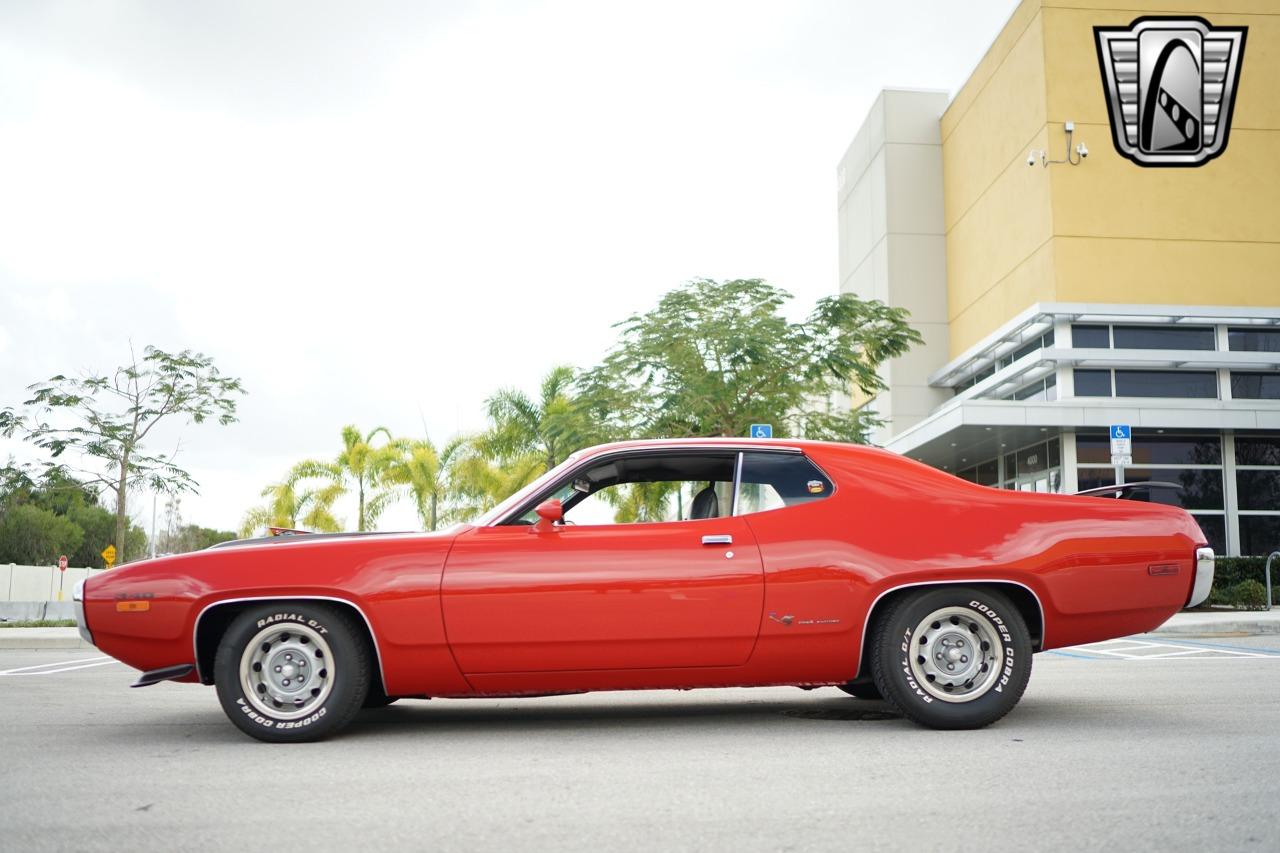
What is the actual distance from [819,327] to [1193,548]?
52.4ft

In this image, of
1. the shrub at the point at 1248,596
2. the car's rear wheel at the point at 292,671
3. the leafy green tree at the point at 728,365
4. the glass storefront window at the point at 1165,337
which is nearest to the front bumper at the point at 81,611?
the car's rear wheel at the point at 292,671

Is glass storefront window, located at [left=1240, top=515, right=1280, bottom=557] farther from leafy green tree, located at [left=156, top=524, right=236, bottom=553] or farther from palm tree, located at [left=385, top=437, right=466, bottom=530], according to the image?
leafy green tree, located at [left=156, top=524, right=236, bottom=553]

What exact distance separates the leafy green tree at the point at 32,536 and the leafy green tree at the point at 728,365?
2166 inches

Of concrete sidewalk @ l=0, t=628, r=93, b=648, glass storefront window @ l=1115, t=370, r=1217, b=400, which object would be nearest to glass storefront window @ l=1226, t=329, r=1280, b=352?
glass storefront window @ l=1115, t=370, r=1217, b=400

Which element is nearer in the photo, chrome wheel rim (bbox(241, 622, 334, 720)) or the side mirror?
chrome wheel rim (bbox(241, 622, 334, 720))

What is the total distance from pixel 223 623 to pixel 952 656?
3.69m

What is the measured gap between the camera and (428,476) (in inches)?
1384

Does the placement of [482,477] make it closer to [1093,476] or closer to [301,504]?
[301,504]

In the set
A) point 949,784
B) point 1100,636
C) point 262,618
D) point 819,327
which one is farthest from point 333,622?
point 819,327

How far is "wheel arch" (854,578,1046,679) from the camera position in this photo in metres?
5.82

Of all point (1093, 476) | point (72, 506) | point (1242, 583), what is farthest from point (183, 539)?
point (1242, 583)

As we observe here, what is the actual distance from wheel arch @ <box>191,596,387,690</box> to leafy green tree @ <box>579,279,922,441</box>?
14.8 metres

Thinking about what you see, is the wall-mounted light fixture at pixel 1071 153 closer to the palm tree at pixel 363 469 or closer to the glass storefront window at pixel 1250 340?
the glass storefront window at pixel 1250 340

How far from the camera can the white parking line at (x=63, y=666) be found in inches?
431
